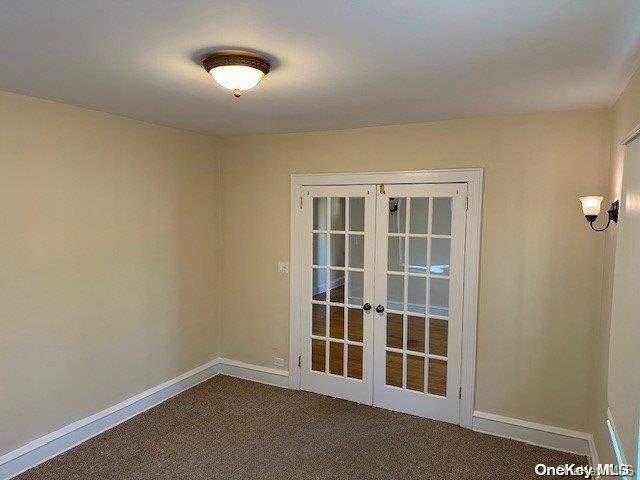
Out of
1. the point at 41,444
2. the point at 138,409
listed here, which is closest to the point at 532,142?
the point at 138,409

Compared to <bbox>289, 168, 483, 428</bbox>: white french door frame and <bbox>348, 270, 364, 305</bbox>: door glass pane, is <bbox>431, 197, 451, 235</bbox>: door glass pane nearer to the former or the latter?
<bbox>289, 168, 483, 428</bbox>: white french door frame

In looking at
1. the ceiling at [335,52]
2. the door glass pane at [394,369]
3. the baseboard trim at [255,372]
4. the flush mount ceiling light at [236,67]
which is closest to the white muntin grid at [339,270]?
the door glass pane at [394,369]

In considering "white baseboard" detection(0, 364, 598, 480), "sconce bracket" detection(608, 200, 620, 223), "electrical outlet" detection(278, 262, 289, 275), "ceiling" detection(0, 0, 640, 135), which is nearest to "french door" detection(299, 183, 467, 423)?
"electrical outlet" detection(278, 262, 289, 275)

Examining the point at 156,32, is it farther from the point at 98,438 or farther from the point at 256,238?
the point at 98,438

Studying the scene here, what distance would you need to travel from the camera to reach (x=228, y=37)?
71.6 inches

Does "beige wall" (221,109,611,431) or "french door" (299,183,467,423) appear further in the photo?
"french door" (299,183,467,423)

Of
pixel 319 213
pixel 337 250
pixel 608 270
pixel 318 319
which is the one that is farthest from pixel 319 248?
pixel 608 270

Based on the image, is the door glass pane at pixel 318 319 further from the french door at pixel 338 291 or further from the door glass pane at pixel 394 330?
the door glass pane at pixel 394 330

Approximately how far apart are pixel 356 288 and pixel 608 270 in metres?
1.92

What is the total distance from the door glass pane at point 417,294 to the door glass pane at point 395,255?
152mm

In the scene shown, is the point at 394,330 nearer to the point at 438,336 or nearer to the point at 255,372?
the point at 438,336

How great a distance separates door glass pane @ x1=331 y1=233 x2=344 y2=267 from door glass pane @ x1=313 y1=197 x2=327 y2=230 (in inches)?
5.6

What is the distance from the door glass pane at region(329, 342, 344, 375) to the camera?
A: 4070mm

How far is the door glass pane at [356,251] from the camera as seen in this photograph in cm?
388
